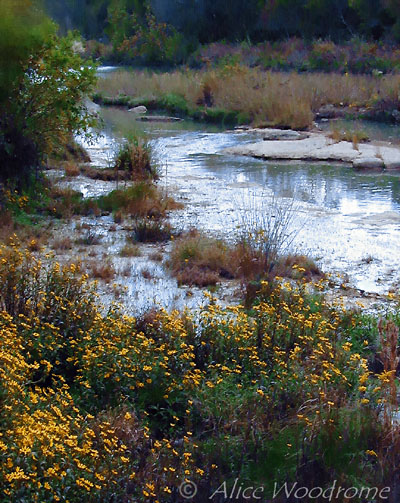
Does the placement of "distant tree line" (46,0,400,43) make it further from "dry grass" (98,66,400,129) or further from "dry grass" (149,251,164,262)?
"dry grass" (149,251,164,262)

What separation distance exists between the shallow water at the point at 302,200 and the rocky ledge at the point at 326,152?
1.43 feet

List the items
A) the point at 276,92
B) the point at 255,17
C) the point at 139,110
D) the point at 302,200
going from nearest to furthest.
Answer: the point at 302,200 → the point at 276,92 → the point at 139,110 → the point at 255,17

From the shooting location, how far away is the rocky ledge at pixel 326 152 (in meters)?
16.2

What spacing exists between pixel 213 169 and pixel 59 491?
41.6 ft

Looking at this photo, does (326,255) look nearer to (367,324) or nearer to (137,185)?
(367,324)

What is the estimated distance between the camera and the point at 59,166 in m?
14.9

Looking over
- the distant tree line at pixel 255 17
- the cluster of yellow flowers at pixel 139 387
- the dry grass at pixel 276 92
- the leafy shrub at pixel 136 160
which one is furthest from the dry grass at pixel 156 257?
the distant tree line at pixel 255 17

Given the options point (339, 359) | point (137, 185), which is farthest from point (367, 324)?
point (137, 185)

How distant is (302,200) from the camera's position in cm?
1285

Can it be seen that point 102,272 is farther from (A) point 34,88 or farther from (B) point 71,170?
(B) point 71,170

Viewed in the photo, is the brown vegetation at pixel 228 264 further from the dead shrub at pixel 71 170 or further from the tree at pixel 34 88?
the dead shrub at pixel 71 170

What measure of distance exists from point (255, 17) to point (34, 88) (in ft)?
124

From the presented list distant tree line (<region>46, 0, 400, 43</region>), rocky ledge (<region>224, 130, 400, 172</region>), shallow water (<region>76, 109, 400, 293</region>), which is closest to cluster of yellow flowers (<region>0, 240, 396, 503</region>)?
shallow water (<region>76, 109, 400, 293</region>)

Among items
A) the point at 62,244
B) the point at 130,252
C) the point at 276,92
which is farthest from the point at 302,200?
the point at 276,92
